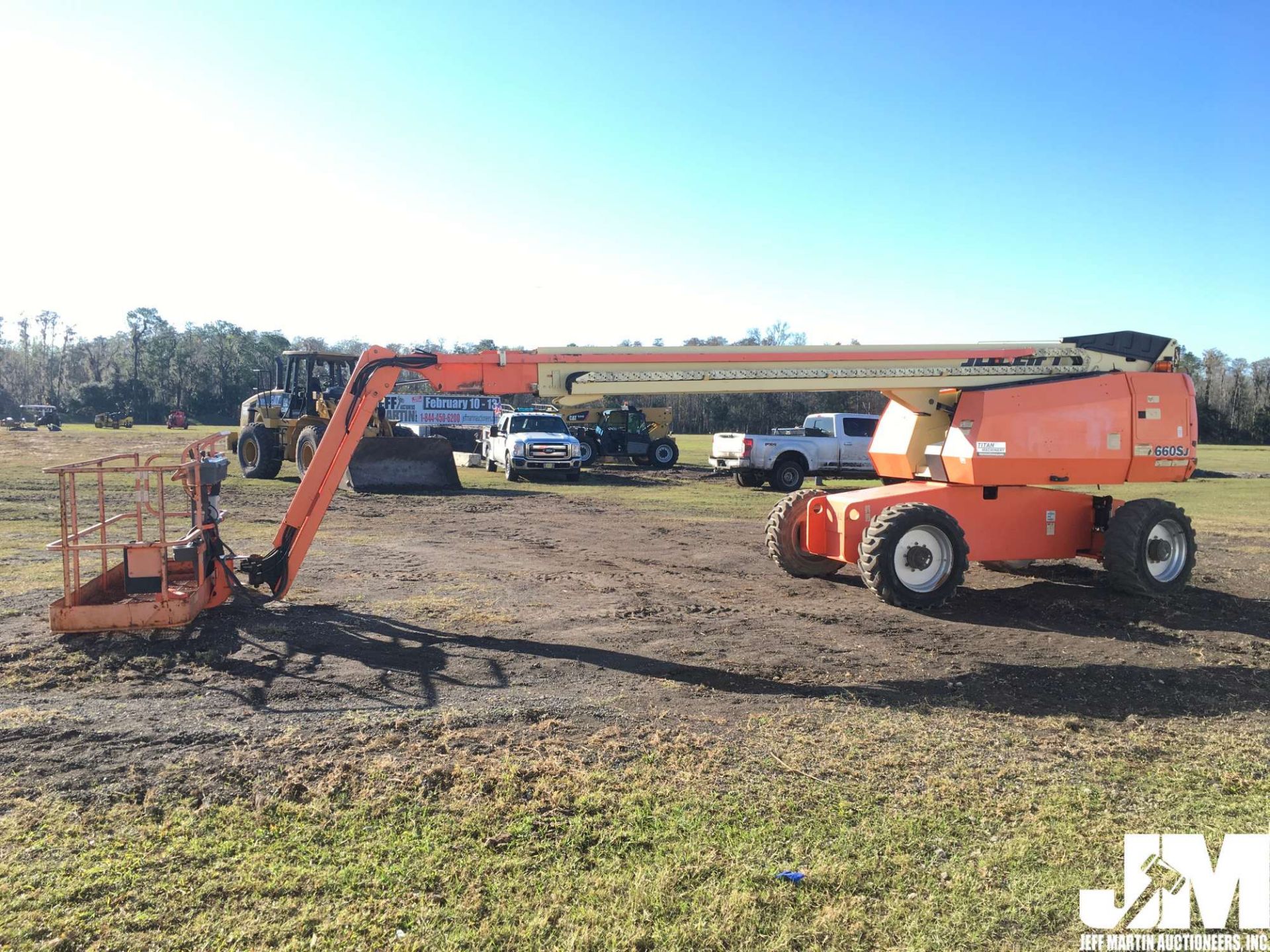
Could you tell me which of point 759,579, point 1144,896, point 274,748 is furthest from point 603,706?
point 759,579

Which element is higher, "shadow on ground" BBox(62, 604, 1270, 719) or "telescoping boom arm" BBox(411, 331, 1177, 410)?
"telescoping boom arm" BBox(411, 331, 1177, 410)

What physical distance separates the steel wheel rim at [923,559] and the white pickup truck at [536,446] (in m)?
16.0

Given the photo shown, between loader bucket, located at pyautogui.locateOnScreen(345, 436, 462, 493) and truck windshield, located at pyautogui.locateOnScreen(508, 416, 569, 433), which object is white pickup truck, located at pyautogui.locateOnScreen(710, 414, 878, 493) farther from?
loader bucket, located at pyautogui.locateOnScreen(345, 436, 462, 493)

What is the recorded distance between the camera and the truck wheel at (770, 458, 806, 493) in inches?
917

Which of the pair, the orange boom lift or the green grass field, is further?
the orange boom lift

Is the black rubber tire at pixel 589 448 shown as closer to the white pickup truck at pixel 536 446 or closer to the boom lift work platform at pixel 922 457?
the white pickup truck at pixel 536 446

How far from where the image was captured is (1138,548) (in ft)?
31.1

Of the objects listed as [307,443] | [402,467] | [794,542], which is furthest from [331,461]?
[307,443]

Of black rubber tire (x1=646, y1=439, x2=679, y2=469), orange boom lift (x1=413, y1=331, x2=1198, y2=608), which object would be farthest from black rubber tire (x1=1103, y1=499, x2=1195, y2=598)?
black rubber tire (x1=646, y1=439, x2=679, y2=469)

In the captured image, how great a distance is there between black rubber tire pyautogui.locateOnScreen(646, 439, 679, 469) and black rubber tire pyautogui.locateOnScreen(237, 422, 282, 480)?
1275cm

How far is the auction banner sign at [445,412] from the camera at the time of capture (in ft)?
114

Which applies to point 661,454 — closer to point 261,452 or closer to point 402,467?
point 402,467

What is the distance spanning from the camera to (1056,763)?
514cm

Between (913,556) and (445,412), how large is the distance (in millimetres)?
28190
